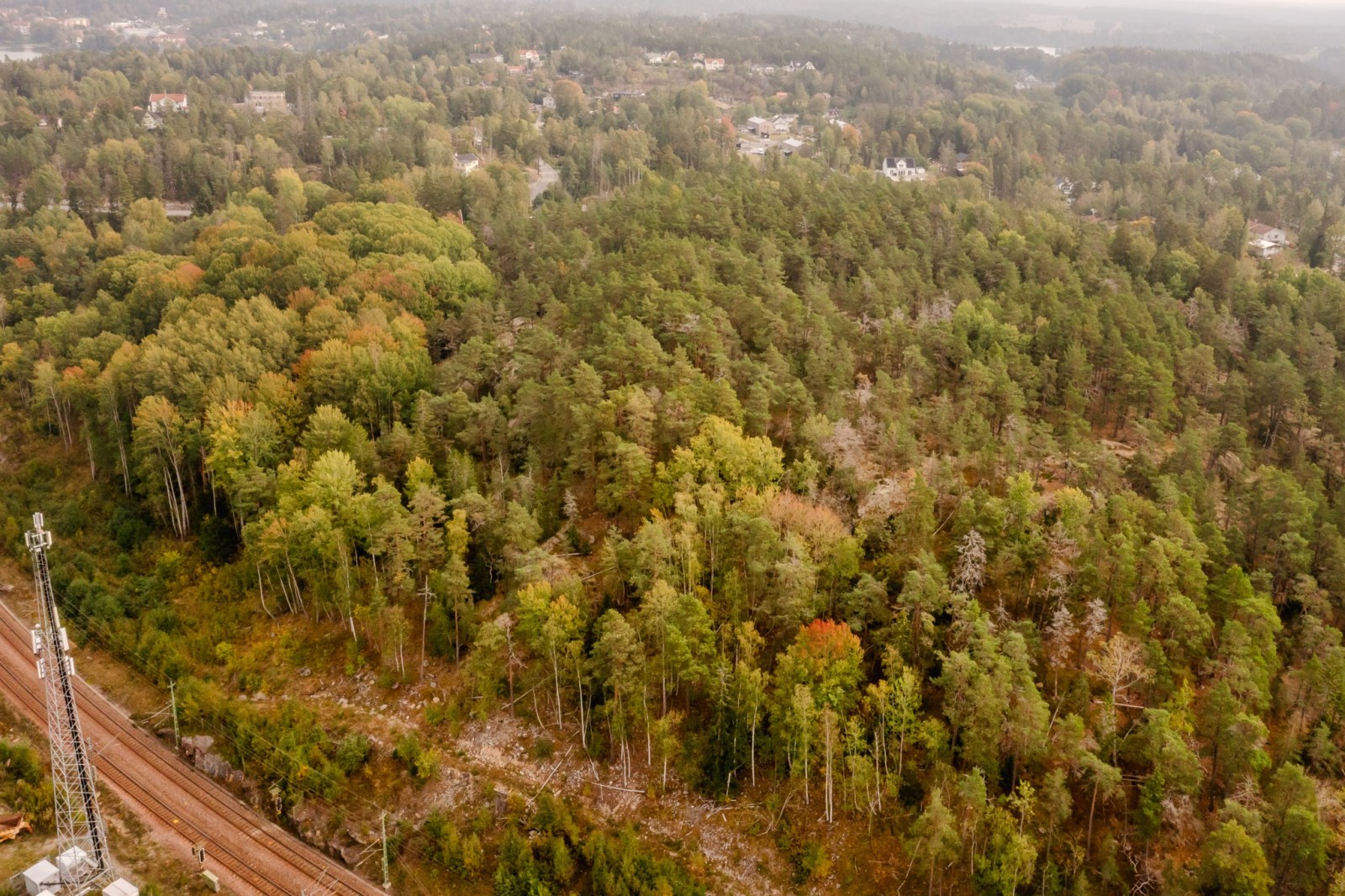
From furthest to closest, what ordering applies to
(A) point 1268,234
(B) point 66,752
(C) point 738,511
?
1. (A) point 1268,234
2. (C) point 738,511
3. (B) point 66,752

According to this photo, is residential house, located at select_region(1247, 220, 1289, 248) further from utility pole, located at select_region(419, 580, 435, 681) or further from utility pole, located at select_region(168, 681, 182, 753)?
utility pole, located at select_region(168, 681, 182, 753)

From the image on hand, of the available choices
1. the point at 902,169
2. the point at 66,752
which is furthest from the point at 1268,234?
the point at 66,752

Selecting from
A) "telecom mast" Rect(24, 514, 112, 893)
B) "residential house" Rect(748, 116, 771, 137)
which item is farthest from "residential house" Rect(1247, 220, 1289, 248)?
"telecom mast" Rect(24, 514, 112, 893)

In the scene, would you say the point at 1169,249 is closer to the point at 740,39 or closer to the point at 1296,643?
the point at 1296,643

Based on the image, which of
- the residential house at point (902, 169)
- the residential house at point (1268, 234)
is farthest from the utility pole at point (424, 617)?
the residential house at point (902, 169)

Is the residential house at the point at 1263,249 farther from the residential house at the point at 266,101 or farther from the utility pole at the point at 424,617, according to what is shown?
the residential house at the point at 266,101

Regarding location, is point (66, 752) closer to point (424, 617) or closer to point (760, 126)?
point (424, 617)
